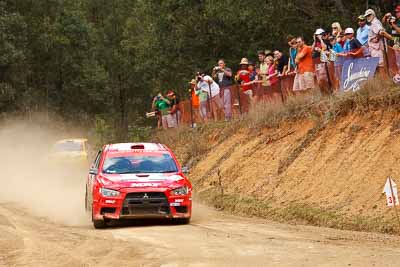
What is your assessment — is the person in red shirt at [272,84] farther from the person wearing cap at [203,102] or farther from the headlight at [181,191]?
the headlight at [181,191]

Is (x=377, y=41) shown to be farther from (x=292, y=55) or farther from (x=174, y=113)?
(x=174, y=113)

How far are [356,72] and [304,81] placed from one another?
2.40 metres

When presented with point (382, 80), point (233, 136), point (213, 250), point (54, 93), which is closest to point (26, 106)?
point (54, 93)

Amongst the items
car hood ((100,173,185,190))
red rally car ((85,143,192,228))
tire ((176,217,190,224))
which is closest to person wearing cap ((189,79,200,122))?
red rally car ((85,143,192,228))

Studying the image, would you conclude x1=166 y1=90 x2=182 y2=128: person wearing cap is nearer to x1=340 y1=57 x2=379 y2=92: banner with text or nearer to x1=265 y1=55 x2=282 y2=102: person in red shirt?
x1=265 y1=55 x2=282 y2=102: person in red shirt

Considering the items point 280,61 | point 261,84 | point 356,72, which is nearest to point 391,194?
point 356,72

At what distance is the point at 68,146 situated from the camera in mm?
34625

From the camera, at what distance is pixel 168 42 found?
48.7 metres

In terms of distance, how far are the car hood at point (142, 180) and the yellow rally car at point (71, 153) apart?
16.1 m

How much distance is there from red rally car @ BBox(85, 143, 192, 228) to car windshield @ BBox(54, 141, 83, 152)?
16081 mm

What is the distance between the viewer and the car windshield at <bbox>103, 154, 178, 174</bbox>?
59.8 ft

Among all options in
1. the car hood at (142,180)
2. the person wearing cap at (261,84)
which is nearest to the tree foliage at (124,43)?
the person wearing cap at (261,84)

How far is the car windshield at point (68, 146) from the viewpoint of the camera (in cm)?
3431

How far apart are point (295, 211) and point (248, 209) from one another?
95.1 inches
